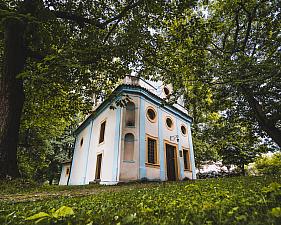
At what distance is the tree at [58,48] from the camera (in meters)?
5.58

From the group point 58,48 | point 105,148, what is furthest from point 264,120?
point 58,48

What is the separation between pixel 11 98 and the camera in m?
6.88

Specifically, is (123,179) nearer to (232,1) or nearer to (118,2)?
(118,2)

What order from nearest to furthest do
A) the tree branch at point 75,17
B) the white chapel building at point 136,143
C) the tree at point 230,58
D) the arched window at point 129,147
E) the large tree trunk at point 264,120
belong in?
1. the tree at point 230,58
2. the tree branch at point 75,17
3. the large tree trunk at point 264,120
4. the white chapel building at point 136,143
5. the arched window at point 129,147

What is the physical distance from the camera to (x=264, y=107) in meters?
9.55

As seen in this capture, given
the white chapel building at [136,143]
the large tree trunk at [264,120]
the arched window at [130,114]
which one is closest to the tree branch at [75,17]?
the white chapel building at [136,143]

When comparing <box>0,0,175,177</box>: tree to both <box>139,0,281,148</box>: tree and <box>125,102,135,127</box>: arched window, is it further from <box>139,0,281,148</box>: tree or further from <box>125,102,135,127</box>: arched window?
<box>125,102,135,127</box>: arched window

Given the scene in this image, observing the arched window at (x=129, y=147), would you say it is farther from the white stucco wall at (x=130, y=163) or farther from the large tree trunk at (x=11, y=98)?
the large tree trunk at (x=11, y=98)

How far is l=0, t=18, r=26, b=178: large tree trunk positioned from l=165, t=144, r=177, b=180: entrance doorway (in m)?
11.6

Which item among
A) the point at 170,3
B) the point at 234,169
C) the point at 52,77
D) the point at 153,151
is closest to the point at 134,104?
the point at 153,151

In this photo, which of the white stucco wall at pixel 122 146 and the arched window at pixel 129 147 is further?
the arched window at pixel 129 147

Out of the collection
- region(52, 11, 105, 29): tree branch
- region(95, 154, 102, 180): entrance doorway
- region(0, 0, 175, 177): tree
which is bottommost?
region(95, 154, 102, 180): entrance doorway

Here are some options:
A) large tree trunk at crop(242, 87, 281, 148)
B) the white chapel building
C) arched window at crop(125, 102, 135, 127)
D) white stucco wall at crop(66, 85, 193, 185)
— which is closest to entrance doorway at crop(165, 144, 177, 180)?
the white chapel building

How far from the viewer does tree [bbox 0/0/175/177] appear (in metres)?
5.58
